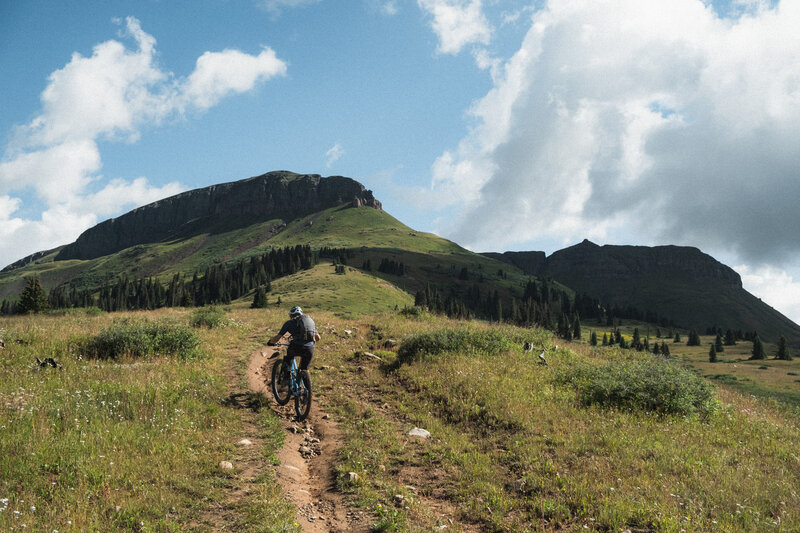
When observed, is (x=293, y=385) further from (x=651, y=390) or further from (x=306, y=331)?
(x=651, y=390)

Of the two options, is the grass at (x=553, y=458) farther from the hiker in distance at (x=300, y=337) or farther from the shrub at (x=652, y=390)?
the hiker in distance at (x=300, y=337)

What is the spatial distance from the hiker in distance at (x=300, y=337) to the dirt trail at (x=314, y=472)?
1.61 metres

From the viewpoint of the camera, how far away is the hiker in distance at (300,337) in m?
11.7

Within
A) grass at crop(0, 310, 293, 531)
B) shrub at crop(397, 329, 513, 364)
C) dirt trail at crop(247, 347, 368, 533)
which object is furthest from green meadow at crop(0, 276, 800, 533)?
shrub at crop(397, 329, 513, 364)

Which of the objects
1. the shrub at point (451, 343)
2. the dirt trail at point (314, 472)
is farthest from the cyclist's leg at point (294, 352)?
the shrub at point (451, 343)

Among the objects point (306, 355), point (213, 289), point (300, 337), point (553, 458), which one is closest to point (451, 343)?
point (306, 355)

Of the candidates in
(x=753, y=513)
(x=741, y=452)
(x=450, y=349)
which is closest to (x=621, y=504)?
(x=753, y=513)

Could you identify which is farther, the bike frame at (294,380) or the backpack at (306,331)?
the backpack at (306,331)

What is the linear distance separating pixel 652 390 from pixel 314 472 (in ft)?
31.3

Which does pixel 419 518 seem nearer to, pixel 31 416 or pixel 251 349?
pixel 31 416

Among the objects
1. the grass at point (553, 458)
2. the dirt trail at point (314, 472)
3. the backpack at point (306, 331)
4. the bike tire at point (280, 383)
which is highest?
the backpack at point (306, 331)

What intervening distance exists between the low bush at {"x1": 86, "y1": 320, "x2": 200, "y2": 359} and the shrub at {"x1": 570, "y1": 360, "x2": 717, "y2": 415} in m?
14.3

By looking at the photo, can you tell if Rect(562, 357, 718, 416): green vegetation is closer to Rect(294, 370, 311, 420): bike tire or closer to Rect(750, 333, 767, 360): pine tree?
Rect(294, 370, 311, 420): bike tire

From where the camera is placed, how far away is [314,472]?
7863 mm
